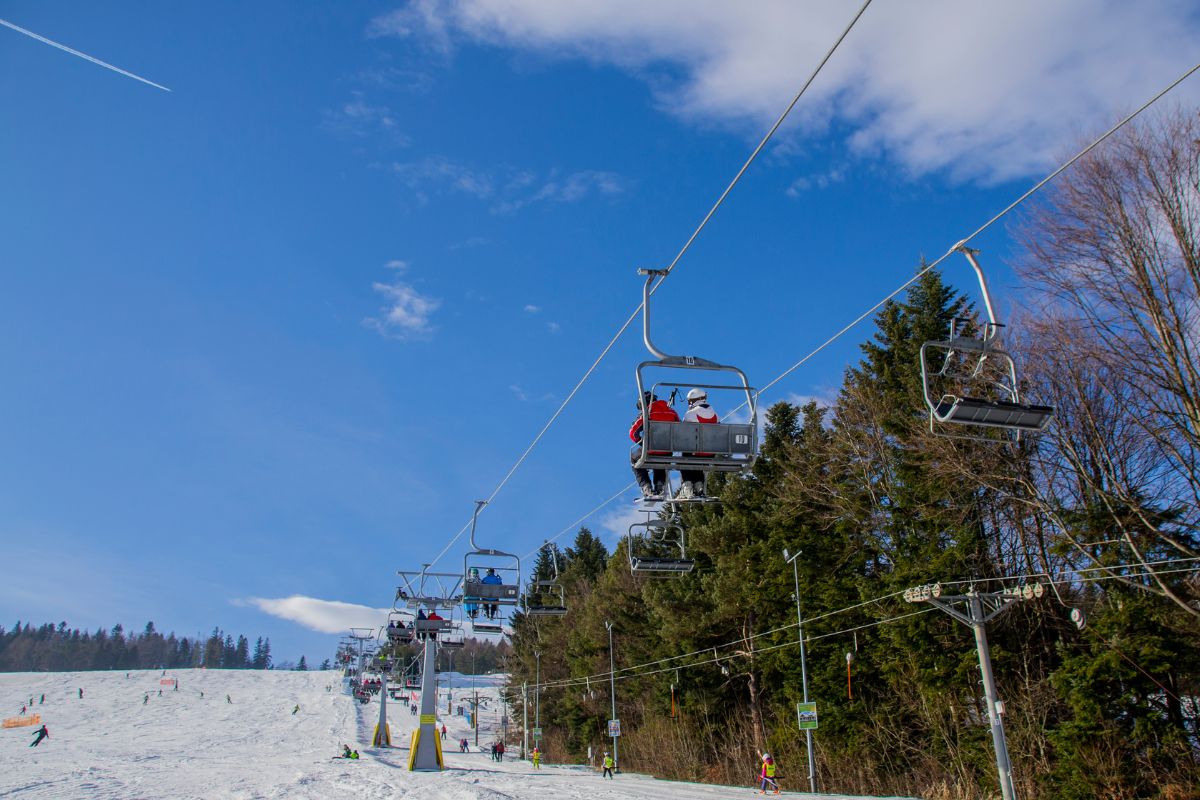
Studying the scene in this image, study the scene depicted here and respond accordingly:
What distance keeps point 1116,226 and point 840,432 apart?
47.7 ft

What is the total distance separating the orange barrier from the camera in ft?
256

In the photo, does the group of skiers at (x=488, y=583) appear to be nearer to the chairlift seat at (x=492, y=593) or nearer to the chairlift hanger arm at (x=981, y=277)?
the chairlift seat at (x=492, y=593)

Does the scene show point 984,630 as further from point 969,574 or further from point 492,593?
point 492,593

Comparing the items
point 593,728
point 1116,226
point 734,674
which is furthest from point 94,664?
point 1116,226

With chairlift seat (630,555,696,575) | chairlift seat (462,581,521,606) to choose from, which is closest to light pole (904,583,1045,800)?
chairlift seat (630,555,696,575)

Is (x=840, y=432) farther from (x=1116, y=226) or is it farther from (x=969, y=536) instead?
(x=1116, y=226)

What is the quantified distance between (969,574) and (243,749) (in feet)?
170

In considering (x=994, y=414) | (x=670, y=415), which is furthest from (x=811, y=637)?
(x=994, y=414)

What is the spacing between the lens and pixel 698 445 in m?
10.8

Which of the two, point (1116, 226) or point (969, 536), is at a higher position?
point (1116, 226)

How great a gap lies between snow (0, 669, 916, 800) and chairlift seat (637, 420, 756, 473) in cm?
1197

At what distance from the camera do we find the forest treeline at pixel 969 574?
2252 cm

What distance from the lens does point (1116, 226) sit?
2194cm

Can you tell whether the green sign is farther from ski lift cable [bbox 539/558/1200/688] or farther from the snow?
ski lift cable [bbox 539/558/1200/688]
